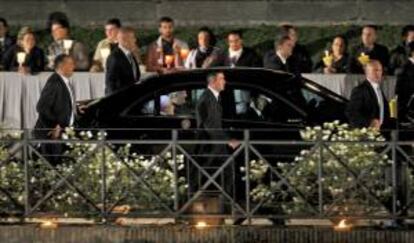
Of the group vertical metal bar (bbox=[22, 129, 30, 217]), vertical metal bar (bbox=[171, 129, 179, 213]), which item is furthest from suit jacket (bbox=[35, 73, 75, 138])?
vertical metal bar (bbox=[171, 129, 179, 213])

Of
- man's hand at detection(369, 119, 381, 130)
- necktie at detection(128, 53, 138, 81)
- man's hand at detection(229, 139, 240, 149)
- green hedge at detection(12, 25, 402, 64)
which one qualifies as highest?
green hedge at detection(12, 25, 402, 64)

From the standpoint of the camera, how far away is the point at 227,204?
1174cm

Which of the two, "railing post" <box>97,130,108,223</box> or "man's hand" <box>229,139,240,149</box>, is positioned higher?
"man's hand" <box>229,139,240,149</box>

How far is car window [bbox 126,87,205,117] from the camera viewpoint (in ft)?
46.7

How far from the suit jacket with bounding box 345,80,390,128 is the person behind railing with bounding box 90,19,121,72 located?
15.9 feet

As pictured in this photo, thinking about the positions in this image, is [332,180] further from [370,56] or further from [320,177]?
[370,56]

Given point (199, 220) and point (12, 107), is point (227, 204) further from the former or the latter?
point (12, 107)

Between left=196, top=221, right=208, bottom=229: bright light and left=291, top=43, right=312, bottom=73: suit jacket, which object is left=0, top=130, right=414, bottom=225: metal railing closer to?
left=196, top=221, right=208, bottom=229: bright light

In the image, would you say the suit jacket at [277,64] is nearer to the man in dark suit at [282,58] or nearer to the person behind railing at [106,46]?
the man in dark suit at [282,58]

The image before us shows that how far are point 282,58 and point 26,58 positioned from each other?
3.89 metres

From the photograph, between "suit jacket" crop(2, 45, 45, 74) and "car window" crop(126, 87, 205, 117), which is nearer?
"car window" crop(126, 87, 205, 117)

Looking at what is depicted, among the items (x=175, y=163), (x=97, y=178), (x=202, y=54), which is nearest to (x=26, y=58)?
(x=202, y=54)

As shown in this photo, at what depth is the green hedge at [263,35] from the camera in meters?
22.0

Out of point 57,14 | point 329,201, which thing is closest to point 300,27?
point 57,14
